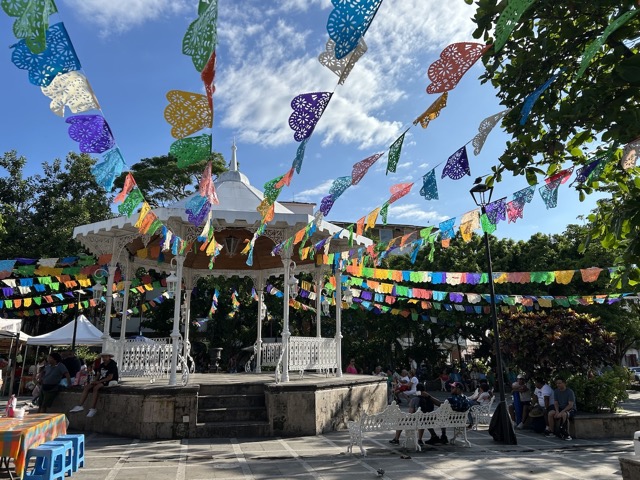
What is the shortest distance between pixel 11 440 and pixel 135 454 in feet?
8.83

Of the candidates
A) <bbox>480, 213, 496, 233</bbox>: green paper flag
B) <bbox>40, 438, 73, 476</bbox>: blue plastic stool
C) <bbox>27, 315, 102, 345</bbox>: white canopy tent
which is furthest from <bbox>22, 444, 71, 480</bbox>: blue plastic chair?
<bbox>27, 315, 102, 345</bbox>: white canopy tent

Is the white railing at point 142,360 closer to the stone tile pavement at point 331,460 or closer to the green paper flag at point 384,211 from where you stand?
the stone tile pavement at point 331,460

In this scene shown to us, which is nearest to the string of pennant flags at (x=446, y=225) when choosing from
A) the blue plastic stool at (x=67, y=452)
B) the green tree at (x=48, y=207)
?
the blue plastic stool at (x=67, y=452)

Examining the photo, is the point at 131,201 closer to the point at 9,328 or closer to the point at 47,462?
the point at 47,462

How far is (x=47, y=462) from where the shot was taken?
521cm

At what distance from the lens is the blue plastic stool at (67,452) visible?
18.4ft

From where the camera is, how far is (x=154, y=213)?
9688 millimetres

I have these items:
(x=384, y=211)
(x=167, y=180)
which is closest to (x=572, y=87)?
(x=384, y=211)

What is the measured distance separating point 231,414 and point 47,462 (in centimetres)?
442

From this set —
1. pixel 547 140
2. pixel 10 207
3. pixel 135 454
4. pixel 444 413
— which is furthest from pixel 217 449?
pixel 10 207

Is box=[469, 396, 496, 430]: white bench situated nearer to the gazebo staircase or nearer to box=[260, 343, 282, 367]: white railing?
the gazebo staircase

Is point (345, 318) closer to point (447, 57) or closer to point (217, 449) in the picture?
point (217, 449)

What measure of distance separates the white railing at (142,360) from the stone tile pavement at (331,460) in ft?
6.08

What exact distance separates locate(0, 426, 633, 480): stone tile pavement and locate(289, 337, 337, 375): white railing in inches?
79.7
